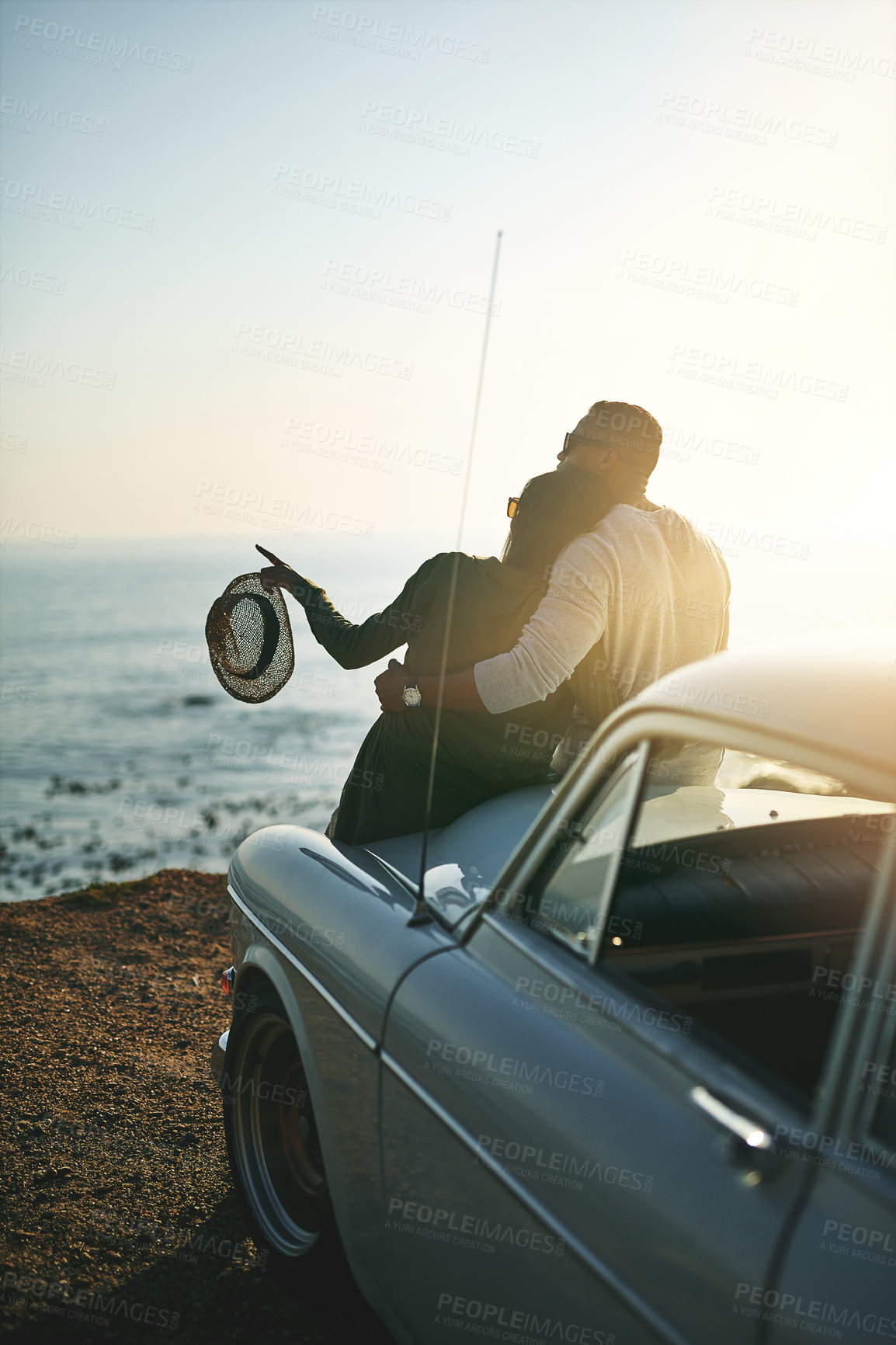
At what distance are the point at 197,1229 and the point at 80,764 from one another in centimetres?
3045

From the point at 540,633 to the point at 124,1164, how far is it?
2462mm

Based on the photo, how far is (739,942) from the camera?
211 cm

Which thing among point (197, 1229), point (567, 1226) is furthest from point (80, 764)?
point (567, 1226)

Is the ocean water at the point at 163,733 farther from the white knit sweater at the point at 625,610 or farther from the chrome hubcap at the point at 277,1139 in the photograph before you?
the chrome hubcap at the point at 277,1139

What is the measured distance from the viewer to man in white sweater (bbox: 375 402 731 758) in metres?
3.18

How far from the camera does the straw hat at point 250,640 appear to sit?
3926 millimetres

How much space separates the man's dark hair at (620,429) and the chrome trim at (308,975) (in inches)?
77.6

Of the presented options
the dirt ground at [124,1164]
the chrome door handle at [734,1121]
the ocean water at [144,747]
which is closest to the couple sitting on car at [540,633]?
the dirt ground at [124,1164]

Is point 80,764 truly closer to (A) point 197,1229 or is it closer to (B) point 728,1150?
(A) point 197,1229

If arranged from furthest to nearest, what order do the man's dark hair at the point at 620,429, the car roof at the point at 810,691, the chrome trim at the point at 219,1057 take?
the man's dark hair at the point at 620,429 → the chrome trim at the point at 219,1057 → the car roof at the point at 810,691

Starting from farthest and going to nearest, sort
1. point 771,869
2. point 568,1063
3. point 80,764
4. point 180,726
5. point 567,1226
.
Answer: point 180,726
point 80,764
point 771,869
point 568,1063
point 567,1226

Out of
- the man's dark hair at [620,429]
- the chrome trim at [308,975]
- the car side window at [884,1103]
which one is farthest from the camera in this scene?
the man's dark hair at [620,429]

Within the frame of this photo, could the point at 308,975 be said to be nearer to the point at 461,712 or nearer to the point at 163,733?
the point at 461,712

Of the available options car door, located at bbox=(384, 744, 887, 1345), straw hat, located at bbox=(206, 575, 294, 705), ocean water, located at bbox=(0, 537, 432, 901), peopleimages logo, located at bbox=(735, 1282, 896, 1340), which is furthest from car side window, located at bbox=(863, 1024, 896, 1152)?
ocean water, located at bbox=(0, 537, 432, 901)
